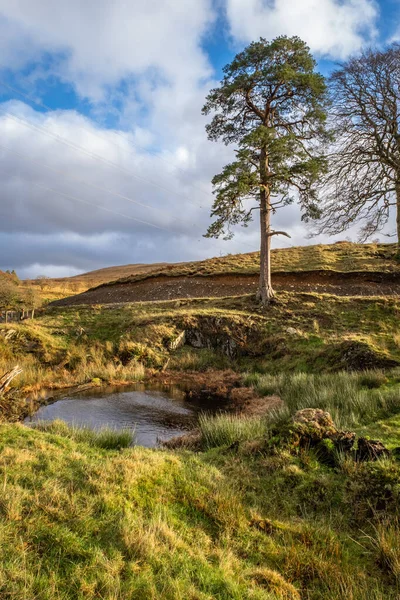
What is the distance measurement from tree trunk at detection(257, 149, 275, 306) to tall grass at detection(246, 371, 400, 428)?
291 inches

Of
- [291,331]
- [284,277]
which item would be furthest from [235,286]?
[291,331]

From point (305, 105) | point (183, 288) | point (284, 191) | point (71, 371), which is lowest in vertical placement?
point (71, 371)

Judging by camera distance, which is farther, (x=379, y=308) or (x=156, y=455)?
(x=379, y=308)

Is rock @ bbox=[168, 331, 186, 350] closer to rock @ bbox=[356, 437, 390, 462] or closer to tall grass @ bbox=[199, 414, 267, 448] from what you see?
tall grass @ bbox=[199, 414, 267, 448]

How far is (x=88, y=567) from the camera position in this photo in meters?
3.34

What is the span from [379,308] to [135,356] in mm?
12250

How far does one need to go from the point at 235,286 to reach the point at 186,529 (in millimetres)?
23847

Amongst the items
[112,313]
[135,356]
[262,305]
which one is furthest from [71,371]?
[262,305]

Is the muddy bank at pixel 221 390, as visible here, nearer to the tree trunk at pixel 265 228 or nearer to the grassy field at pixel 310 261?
the tree trunk at pixel 265 228

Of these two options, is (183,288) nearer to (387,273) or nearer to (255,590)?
(387,273)

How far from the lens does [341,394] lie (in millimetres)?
9555

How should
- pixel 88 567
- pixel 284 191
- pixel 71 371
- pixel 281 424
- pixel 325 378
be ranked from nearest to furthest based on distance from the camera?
pixel 88 567 → pixel 281 424 → pixel 325 378 → pixel 71 371 → pixel 284 191

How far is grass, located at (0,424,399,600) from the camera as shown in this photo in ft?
10.8

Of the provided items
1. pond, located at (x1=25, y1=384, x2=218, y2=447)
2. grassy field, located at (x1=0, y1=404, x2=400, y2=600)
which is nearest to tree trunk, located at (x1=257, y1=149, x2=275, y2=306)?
pond, located at (x1=25, y1=384, x2=218, y2=447)
